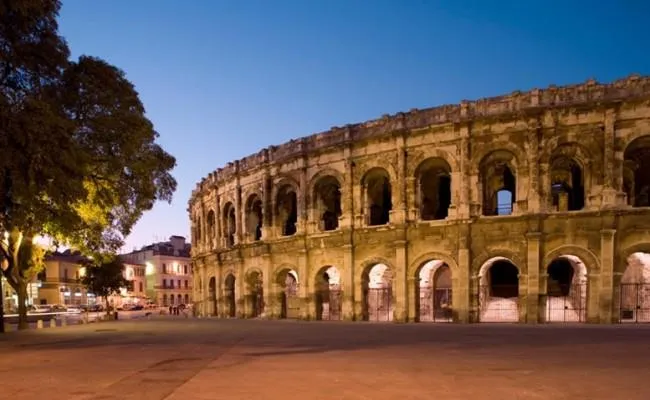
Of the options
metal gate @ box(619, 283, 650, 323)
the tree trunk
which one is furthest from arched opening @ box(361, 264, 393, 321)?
the tree trunk

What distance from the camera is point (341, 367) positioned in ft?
30.6

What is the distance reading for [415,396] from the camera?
22.6 feet

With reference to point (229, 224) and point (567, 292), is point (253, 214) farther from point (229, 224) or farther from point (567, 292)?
point (567, 292)

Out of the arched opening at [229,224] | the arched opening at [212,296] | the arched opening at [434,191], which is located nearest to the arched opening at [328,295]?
the arched opening at [434,191]

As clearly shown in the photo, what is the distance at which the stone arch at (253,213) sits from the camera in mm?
28047

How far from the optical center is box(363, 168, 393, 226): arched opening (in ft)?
76.0

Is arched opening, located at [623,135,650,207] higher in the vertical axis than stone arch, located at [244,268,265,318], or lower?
higher

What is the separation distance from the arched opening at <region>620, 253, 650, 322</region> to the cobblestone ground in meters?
6.57

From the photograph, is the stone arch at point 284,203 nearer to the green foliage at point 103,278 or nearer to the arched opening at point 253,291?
the arched opening at point 253,291

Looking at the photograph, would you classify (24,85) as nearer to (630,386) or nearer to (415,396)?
(415,396)

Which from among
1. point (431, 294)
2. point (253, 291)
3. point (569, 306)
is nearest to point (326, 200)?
point (253, 291)

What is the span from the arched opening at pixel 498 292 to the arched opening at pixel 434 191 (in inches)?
140

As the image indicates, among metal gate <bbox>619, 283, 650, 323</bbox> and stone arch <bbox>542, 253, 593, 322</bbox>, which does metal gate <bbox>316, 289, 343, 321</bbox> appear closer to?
stone arch <bbox>542, 253, 593, 322</bbox>

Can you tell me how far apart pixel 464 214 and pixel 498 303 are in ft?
21.9
